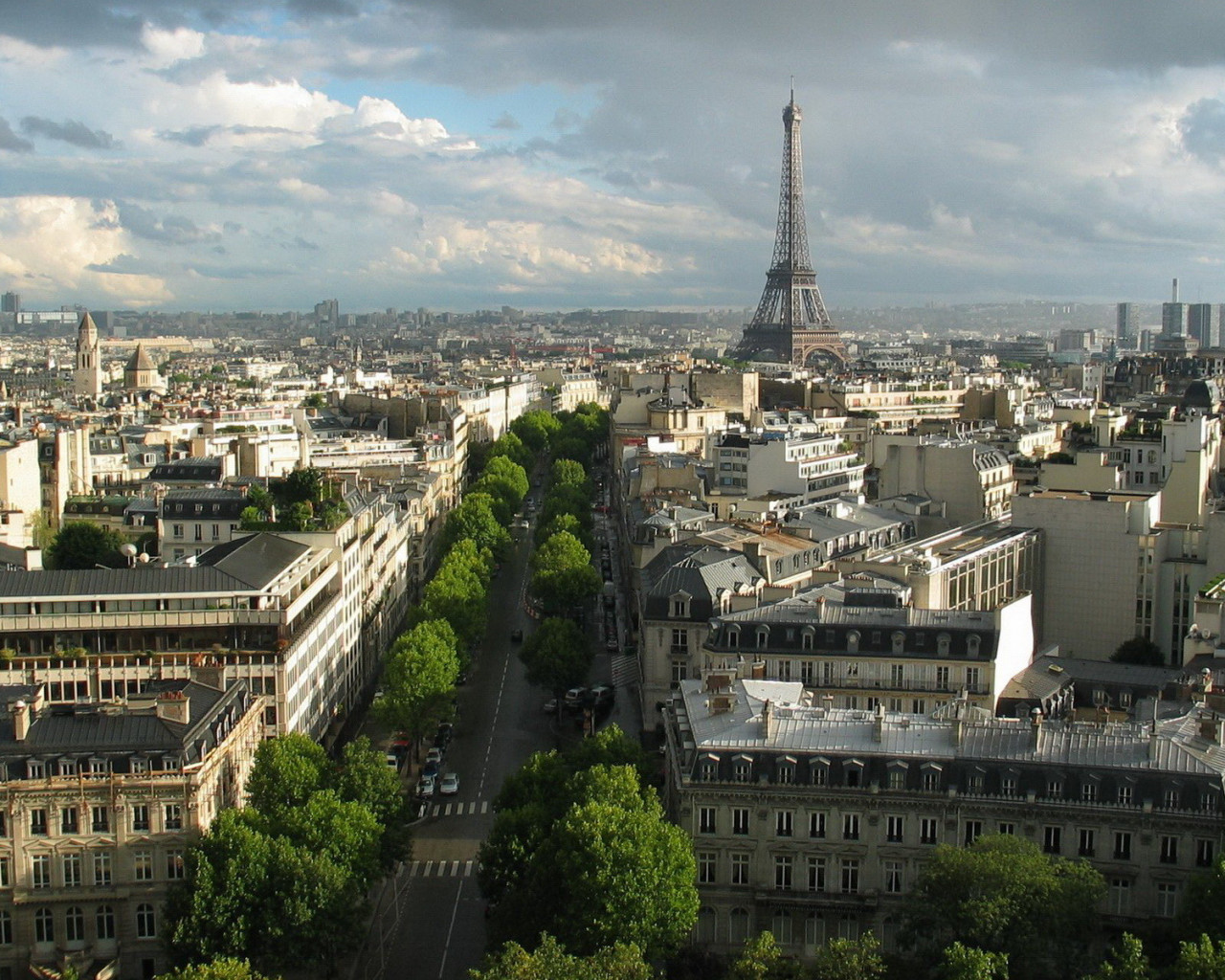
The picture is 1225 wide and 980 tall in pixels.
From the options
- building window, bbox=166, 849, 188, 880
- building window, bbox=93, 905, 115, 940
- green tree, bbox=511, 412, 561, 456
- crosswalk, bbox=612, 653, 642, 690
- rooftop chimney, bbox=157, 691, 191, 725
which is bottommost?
building window, bbox=93, 905, 115, 940

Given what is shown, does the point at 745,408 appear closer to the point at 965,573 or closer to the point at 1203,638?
the point at 965,573

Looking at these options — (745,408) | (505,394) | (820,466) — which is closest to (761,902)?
(820,466)

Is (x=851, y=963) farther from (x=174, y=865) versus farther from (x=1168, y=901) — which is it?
(x=174, y=865)

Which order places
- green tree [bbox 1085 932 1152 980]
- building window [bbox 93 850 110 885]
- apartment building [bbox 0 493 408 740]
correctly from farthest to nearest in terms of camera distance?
apartment building [bbox 0 493 408 740] < building window [bbox 93 850 110 885] < green tree [bbox 1085 932 1152 980]

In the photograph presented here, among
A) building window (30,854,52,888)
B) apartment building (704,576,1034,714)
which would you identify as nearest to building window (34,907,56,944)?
building window (30,854,52,888)

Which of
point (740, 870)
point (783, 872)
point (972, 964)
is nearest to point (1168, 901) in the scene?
point (972, 964)

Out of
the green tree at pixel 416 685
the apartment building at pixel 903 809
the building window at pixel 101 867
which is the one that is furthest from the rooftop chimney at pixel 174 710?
the green tree at pixel 416 685

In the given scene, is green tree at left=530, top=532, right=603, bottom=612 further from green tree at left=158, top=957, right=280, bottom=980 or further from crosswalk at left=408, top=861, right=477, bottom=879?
green tree at left=158, top=957, right=280, bottom=980
